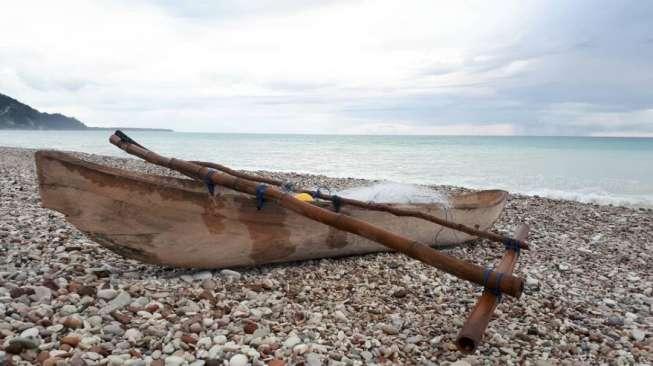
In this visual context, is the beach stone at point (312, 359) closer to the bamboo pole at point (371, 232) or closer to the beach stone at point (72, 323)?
the bamboo pole at point (371, 232)

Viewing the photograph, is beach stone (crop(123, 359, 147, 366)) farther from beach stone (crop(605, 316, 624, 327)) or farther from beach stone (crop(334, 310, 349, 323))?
beach stone (crop(605, 316, 624, 327))

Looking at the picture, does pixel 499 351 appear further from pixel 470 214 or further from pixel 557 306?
pixel 470 214

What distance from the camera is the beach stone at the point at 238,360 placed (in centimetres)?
270

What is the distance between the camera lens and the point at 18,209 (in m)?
6.58

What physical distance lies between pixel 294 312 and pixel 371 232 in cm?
89

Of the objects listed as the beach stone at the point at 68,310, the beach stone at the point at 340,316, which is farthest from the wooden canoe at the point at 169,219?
the beach stone at the point at 340,316

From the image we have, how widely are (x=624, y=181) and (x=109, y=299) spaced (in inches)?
831

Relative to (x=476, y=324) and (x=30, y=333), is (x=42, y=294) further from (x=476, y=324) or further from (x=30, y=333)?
(x=476, y=324)

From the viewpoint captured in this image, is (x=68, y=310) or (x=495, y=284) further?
(x=68, y=310)

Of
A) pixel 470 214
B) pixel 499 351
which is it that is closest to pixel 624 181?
pixel 470 214

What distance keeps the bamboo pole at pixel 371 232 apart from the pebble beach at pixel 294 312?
57 cm

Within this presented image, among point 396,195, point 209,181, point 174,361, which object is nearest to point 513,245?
point 396,195

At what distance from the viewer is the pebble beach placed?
112 inches

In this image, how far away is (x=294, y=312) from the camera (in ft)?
11.5
